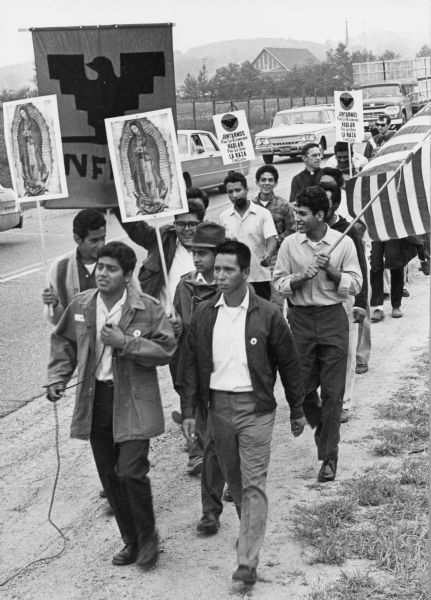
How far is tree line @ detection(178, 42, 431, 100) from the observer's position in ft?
204

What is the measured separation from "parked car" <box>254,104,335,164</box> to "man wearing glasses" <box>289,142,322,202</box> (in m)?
20.5

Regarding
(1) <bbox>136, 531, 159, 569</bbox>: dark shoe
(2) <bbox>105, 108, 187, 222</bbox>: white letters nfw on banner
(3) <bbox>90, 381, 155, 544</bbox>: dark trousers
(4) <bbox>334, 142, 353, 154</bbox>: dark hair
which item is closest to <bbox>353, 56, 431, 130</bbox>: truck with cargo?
(4) <bbox>334, 142, 353, 154</bbox>: dark hair

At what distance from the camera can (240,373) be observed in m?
5.91

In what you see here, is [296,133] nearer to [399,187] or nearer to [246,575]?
[399,187]

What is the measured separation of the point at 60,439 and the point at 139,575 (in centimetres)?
259

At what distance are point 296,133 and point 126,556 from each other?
28161mm

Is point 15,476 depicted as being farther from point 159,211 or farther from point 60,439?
point 159,211

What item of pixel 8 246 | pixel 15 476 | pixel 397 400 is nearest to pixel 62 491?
pixel 15 476

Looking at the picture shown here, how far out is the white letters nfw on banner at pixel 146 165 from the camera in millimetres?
6648

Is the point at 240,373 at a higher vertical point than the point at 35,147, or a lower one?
lower

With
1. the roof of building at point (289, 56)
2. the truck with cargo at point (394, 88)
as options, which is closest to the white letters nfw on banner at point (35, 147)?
the truck with cargo at point (394, 88)

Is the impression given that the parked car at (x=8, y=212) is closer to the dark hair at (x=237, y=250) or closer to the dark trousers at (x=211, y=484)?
the dark trousers at (x=211, y=484)

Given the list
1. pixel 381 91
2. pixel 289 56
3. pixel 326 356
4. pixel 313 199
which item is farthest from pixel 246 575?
pixel 289 56

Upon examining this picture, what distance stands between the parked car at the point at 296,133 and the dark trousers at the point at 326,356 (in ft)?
85.1
